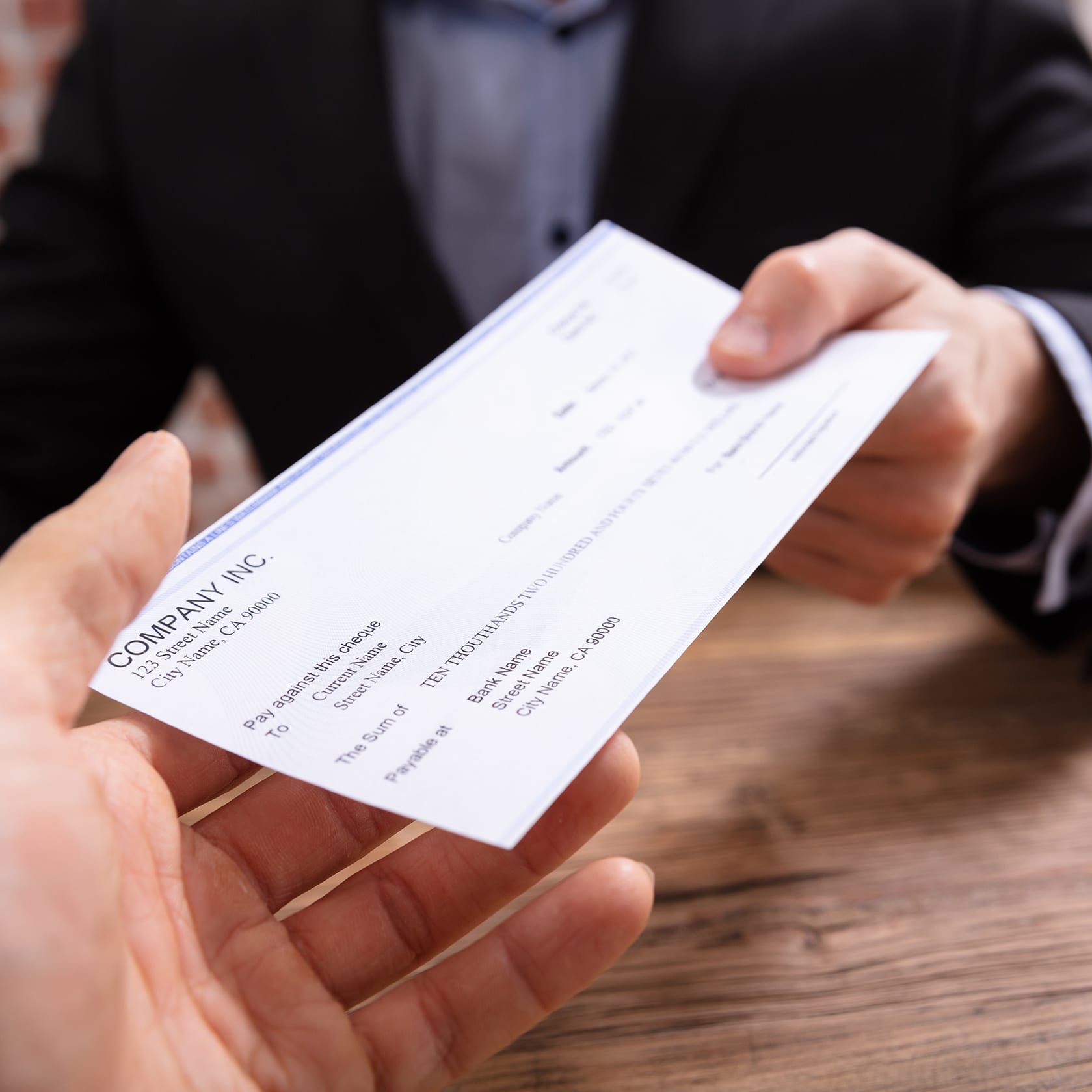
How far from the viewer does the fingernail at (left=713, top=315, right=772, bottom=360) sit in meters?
0.48

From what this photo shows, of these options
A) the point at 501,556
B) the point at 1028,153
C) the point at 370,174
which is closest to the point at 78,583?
the point at 501,556

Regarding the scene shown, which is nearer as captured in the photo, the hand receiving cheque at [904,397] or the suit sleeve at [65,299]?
the hand receiving cheque at [904,397]

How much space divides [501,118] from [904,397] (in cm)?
56

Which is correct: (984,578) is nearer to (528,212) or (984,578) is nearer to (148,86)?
(528,212)

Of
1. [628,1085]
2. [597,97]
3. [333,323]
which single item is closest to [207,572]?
[628,1085]

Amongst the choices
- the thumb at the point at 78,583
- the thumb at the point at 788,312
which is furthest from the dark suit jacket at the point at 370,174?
the thumb at the point at 78,583

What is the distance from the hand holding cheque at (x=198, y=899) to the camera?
0.26 meters

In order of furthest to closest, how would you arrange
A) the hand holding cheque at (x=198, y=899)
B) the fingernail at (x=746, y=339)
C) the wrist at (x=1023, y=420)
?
the wrist at (x=1023, y=420), the fingernail at (x=746, y=339), the hand holding cheque at (x=198, y=899)

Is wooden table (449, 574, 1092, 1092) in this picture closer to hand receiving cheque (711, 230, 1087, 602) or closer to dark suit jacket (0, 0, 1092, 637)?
hand receiving cheque (711, 230, 1087, 602)

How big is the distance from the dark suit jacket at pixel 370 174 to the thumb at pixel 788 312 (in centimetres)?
34

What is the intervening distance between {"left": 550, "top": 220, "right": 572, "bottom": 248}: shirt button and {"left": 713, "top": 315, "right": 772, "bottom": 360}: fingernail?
16.0 inches

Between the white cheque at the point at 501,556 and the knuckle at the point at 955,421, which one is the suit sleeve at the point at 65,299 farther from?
the knuckle at the point at 955,421

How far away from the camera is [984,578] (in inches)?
26.9

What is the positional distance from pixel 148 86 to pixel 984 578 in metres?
0.93
